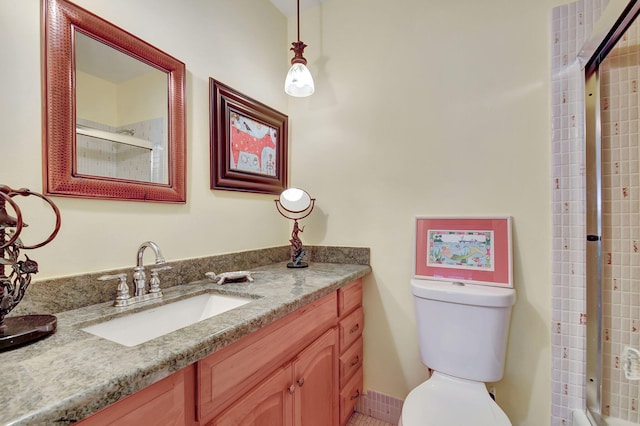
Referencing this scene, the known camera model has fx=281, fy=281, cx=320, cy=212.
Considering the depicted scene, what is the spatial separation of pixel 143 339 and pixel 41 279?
0.33 m

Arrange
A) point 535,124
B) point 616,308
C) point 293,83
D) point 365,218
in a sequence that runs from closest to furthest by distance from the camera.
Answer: point 616,308 < point 535,124 < point 293,83 < point 365,218

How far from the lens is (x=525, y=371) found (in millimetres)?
1279

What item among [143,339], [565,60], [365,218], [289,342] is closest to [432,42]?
[565,60]

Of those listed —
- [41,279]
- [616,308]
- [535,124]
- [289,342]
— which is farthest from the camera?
[535,124]

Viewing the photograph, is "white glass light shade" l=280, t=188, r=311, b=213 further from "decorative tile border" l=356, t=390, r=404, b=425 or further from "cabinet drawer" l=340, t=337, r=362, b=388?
"decorative tile border" l=356, t=390, r=404, b=425

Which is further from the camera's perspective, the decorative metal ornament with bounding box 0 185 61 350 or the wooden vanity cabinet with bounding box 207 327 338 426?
the wooden vanity cabinet with bounding box 207 327 338 426

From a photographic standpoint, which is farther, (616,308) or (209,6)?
(209,6)

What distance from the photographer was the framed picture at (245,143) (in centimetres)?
134

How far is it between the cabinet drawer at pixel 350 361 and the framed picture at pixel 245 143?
981 millimetres

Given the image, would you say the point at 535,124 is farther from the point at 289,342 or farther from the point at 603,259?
the point at 289,342

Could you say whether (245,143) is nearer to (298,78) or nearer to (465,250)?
(298,78)

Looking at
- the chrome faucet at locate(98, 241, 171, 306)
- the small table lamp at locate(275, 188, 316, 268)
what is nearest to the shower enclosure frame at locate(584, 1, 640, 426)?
the small table lamp at locate(275, 188, 316, 268)

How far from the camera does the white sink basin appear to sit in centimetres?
83

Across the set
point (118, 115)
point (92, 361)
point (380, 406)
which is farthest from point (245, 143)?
point (380, 406)
